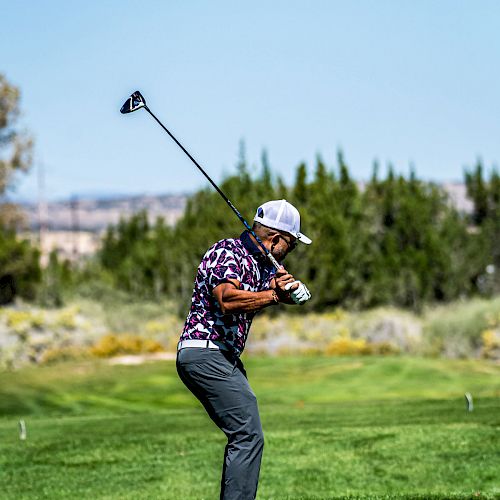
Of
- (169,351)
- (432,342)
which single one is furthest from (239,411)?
(169,351)

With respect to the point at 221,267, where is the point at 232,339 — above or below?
below

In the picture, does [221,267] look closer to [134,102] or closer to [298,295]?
[298,295]

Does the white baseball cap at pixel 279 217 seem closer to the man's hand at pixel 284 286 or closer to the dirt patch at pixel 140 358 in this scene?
the man's hand at pixel 284 286

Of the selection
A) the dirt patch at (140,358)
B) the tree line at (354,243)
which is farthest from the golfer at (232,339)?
the tree line at (354,243)

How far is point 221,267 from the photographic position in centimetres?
607

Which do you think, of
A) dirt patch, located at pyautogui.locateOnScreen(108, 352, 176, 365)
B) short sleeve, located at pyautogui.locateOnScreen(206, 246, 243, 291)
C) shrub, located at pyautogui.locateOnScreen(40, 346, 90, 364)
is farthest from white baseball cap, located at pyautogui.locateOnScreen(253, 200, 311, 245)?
shrub, located at pyautogui.locateOnScreen(40, 346, 90, 364)

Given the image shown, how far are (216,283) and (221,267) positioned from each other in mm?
103

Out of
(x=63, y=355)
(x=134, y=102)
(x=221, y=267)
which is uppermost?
(x=134, y=102)

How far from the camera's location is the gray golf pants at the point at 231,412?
6.14 m

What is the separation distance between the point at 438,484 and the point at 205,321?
4378 millimetres

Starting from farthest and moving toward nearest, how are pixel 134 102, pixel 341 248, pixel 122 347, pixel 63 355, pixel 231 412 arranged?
pixel 341 248, pixel 63 355, pixel 122 347, pixel 134 102, pixel 231 412

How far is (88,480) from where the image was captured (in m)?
10.3

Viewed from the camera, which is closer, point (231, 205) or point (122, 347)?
point (231, 205)

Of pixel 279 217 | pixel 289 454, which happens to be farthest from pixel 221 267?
pixel 289 454
